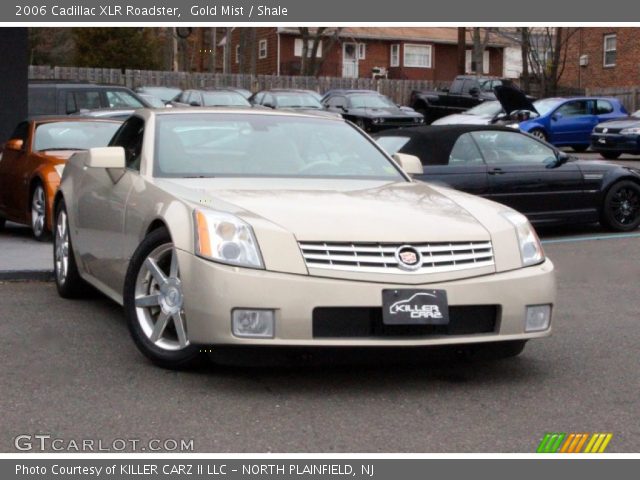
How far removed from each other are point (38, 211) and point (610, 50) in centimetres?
3946

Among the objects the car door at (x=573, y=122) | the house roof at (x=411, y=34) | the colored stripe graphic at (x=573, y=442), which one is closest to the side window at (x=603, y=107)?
the car door at (x=573, y=122)

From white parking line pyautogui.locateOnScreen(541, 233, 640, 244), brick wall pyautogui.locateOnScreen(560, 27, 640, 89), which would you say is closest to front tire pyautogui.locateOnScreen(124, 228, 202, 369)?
white parking line pyautogui.locateOnScreen(541, 233, 640, 244)

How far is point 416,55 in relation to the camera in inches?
2591

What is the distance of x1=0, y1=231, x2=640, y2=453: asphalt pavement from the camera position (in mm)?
4984

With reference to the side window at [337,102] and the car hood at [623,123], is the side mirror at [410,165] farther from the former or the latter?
the side window at [337,102]

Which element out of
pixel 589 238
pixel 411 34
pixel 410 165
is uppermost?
pixel 411 34

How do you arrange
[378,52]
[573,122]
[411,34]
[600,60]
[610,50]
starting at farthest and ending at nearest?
[378,52], [411,34], [600,60], [610,50], [573,122]

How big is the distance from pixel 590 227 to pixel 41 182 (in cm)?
665

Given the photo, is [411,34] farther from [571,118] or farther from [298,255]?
[298,255]

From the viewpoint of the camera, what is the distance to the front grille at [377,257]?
18.4 feet

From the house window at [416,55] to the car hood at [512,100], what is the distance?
37.5 m

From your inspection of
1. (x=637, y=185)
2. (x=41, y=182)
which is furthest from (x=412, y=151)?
(x=41, y=182)

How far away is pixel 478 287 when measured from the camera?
19.0ft

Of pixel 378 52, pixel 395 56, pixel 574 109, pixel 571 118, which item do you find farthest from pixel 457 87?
pixel 395 56
